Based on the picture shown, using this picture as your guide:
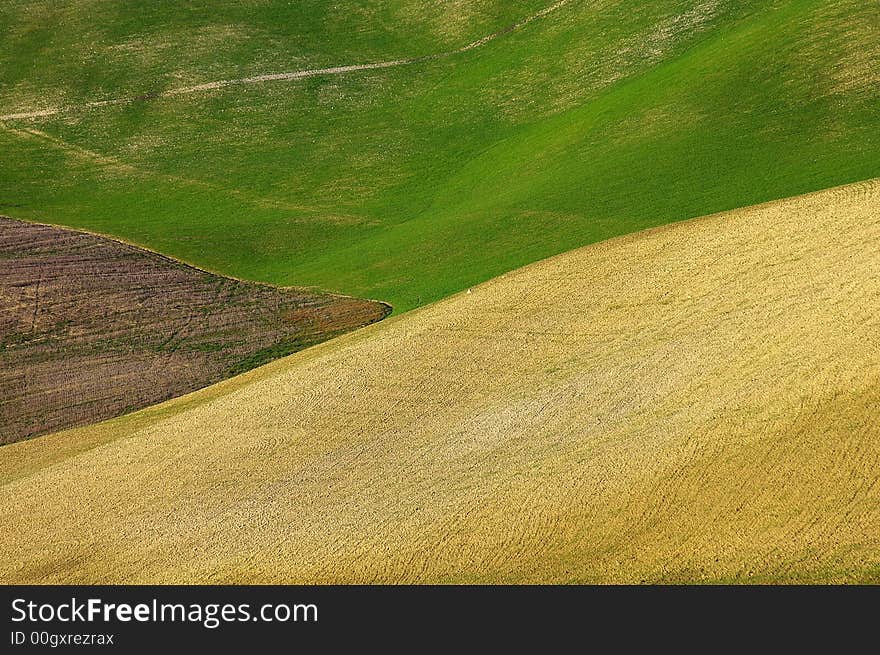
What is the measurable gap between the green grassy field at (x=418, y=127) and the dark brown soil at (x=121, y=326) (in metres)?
2.27

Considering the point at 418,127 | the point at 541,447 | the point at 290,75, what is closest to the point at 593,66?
the point at 418,127

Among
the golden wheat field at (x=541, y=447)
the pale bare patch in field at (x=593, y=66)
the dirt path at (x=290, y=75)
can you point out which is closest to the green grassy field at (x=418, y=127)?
the pale bare patch in field at (x=593, y=66)

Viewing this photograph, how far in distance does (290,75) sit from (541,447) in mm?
38289

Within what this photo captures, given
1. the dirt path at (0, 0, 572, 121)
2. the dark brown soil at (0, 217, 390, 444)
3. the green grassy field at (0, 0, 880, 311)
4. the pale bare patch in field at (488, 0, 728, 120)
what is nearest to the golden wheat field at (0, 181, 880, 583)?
the dark brown soil at (0, 217, 390, 444)

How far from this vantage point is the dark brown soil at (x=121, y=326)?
101 ft

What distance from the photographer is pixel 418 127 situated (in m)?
50.8

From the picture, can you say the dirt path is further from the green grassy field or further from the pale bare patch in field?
the pale bare patch in field

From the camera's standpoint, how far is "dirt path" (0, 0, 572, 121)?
179ft

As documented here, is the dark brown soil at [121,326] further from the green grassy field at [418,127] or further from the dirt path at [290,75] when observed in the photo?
the dirt path at [290,75]

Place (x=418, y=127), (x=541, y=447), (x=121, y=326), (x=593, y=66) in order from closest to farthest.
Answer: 1. (x=541, y=447)
2. (x=121, y=326)
3. (x=418, y=127)
4. (x=593, y=66)

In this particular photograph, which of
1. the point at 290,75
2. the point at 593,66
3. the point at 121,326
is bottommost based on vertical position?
the point at 121,326

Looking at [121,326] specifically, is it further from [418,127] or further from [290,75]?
[290,75]

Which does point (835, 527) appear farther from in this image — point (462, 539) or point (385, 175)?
point (385, 175)

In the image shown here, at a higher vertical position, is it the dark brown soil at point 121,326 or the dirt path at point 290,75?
the dirt path at point 290,75
